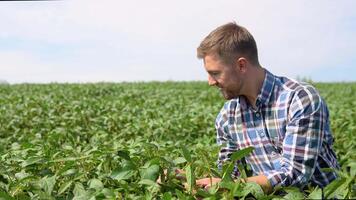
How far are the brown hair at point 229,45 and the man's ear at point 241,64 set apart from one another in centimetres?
3

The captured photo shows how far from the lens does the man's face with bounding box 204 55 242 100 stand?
9.85 ft

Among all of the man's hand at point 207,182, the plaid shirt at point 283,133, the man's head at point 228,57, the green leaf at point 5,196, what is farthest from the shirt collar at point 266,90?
the green leaf at point 5,196

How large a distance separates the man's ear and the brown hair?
1.2 inches

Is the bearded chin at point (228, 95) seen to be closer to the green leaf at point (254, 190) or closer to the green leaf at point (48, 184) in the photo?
the green leaf at point (254, 190)

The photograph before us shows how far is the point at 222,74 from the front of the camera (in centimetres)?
301

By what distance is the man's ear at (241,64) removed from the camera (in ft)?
9.92

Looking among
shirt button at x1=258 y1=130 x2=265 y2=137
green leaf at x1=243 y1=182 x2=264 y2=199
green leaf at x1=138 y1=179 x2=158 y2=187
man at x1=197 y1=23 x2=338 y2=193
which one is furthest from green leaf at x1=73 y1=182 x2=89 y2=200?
shirt button at x1=258 y1=130 x2=265 y2=137

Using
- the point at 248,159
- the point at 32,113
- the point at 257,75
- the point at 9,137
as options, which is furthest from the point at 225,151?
the point at 32,113

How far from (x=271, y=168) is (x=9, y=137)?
4.04 metres

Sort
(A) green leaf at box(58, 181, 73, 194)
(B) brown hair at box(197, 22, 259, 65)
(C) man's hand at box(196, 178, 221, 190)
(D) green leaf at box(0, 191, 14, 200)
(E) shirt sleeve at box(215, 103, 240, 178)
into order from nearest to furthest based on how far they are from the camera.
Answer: (D) green leaf at box(0, 191, 14, 200), (A) green leaf at box(58, 181, 73, 194), (C) man's hand at box(196, 178, 221, 190), (B) brown hair at box(197, 22, 259, 65), (E) shirt sleeve at box(215, 103, 240, 178)

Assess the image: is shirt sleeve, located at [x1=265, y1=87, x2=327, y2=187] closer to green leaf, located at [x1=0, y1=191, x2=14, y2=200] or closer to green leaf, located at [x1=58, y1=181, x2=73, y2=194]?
green leaf, located at [x1=58, y1=181, x2=73, y2=194]

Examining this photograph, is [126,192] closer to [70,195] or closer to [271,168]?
[70,195]

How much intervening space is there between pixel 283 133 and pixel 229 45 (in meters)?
0.56

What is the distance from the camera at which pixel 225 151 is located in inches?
135
